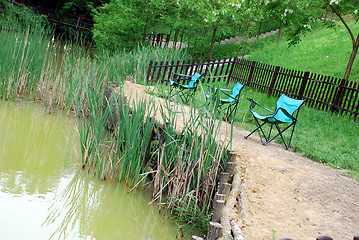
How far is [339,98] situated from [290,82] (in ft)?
8.85

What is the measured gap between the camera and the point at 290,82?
12211mm

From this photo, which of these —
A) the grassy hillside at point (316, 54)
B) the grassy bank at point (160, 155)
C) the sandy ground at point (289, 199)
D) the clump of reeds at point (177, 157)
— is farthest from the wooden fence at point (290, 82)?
the clump of reeds at point (177, 157)

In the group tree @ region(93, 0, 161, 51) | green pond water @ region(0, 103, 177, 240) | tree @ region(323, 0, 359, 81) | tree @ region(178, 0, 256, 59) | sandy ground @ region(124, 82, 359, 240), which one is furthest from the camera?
tree @ region(93, 0, 161, 51)

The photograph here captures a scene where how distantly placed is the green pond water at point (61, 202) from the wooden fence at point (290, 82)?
446 centimetres

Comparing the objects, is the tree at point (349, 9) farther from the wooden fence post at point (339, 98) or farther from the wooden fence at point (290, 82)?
the wooden fence post at point (339, 98)

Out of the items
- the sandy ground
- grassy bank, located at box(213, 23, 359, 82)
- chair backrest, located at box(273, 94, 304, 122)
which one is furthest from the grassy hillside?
the sandy ground

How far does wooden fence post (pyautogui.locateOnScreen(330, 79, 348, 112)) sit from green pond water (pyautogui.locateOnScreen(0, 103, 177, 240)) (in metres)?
6.63

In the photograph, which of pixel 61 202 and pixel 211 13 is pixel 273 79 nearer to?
pixel 211 13

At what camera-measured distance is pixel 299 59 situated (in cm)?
1591

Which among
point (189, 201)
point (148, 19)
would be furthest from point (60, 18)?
point (189, 201)

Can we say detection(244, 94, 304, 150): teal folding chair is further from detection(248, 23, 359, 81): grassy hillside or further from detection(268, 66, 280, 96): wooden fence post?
detection(248, 23, 359, 81): grassy hillside

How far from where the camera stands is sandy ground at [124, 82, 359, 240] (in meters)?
3.34

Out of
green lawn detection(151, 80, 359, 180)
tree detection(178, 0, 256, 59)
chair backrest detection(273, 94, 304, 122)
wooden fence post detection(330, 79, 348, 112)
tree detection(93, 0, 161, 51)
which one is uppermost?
tree detection(178, 0, 256, 59)

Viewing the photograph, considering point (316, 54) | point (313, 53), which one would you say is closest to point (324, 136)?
point (316, 54)
